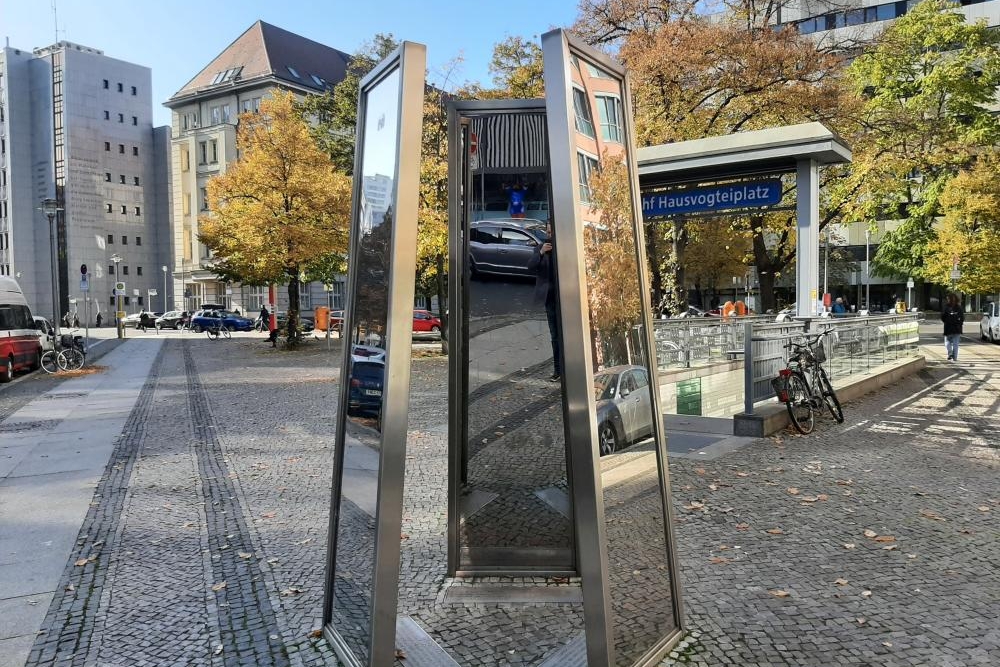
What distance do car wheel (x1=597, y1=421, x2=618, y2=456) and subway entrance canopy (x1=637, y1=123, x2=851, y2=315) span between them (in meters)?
9.28

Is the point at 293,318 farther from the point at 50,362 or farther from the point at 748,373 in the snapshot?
the point at 748,373

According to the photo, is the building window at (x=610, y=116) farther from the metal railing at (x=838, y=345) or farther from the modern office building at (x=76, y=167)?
the modern office building at (x=76, y=167)

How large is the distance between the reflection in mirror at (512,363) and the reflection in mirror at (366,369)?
3.26 feet

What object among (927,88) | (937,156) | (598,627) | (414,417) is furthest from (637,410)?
(927,88)

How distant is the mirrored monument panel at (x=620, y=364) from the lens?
8.88ft

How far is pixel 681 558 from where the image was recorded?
456cm

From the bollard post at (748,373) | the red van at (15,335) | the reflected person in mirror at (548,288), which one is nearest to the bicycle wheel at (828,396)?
the bollard post at (748,373)

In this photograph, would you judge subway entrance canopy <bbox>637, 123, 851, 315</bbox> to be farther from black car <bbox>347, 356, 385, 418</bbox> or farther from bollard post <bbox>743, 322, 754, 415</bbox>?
black car <bbox>347, 356, 385, 418</bbox>

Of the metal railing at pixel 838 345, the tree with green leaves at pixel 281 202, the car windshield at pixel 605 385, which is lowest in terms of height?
the metal railing at pixel 838 345

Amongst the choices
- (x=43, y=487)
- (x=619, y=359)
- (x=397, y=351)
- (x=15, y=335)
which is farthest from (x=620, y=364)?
(x=15, y=335)

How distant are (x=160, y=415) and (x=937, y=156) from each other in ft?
82.3

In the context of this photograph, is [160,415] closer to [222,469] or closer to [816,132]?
[222,469]

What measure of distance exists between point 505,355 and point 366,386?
1.27 metres

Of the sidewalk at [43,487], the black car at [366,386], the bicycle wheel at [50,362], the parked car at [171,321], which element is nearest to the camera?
the black car at [366,386]
